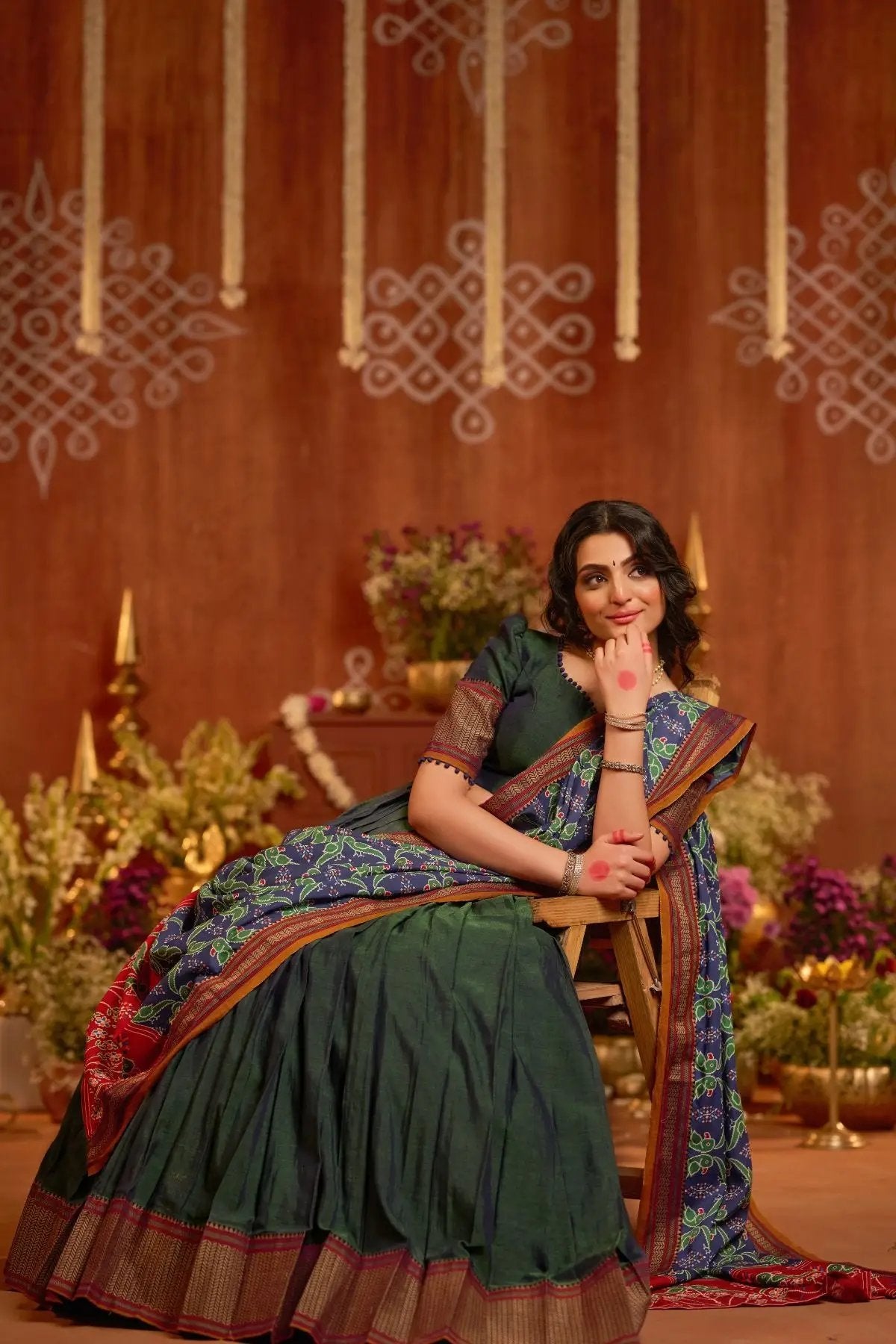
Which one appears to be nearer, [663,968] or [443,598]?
[663,968]

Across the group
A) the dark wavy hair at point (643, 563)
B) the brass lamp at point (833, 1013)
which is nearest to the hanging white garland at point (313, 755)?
the brass lamp at point (833, 1013)

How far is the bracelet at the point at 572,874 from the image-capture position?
2844mm

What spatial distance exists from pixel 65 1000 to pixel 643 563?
7.64 feet

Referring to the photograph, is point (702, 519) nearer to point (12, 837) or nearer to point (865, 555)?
point (865, 555)

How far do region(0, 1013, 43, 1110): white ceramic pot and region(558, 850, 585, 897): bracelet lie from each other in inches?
96.7

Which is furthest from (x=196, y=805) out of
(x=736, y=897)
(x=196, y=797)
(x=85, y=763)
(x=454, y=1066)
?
(x=454, y=1066)

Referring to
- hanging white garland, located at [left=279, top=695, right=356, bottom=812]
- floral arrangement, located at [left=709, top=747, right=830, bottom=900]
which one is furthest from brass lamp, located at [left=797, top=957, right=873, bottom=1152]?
hanging white garland, located at [left=279, top=695, right=356, bottom=812]

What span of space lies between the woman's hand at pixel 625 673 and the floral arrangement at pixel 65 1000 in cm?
218

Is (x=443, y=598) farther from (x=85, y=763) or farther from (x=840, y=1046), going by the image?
(x=840, y=1046)

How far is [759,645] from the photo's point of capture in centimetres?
581

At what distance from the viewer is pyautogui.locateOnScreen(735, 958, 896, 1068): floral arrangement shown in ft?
14.9

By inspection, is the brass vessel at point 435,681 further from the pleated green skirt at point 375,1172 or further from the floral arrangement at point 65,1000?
the pleated green skirt at point 375,1172

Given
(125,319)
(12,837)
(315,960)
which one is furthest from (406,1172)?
(125,319)

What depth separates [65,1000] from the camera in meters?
4.61
